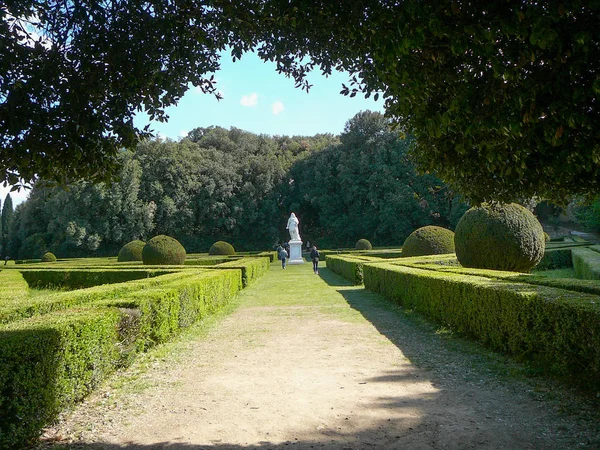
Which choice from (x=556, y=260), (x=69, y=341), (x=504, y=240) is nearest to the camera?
(x=69, y=341)

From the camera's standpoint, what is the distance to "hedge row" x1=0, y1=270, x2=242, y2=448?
12.6 ft

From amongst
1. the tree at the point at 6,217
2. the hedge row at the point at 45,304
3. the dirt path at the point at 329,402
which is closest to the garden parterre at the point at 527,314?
the dirt path at the point at 329,402

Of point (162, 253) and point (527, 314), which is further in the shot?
point (162, 253)

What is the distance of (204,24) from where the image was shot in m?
4.59

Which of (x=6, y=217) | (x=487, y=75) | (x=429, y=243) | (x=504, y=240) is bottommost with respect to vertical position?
(x=429, y=243)

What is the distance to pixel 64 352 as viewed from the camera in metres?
4.68

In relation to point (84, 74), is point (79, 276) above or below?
below

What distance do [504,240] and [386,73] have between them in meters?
12.1

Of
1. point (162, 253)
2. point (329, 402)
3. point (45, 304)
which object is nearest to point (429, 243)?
point (162, 253)

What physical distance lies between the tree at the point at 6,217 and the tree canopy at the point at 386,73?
178 feet

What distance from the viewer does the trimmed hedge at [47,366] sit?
3.82 meters

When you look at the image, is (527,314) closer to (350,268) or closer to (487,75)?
(487,75)

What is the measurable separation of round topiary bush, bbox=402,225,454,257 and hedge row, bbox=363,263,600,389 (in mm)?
12340

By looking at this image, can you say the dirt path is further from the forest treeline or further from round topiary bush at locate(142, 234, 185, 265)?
the forest treeline
